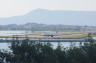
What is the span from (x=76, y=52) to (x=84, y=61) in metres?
0.45

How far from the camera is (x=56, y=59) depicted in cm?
1067

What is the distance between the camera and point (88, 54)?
35.2 ft

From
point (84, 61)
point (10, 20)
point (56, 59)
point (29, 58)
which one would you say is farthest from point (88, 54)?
point (10, 20)

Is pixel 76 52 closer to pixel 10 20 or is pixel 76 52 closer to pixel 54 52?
pixel 54 52

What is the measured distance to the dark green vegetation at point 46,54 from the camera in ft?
34.7

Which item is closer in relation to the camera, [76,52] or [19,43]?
[76,52]

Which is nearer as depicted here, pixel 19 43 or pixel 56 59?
pixel 56 59

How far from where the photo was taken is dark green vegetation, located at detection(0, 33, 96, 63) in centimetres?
1057

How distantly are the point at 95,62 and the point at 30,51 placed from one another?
7.24 feet

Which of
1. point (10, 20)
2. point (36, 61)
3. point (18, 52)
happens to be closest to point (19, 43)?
point (18, 52)

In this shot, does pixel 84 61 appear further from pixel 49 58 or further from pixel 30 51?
pixel 30 51

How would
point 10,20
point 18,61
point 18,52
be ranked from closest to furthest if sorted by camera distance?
point 18,61, point 18,52, point 10,20

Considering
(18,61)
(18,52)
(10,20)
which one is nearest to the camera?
(18,61)

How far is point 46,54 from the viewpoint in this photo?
1070 centimetres
